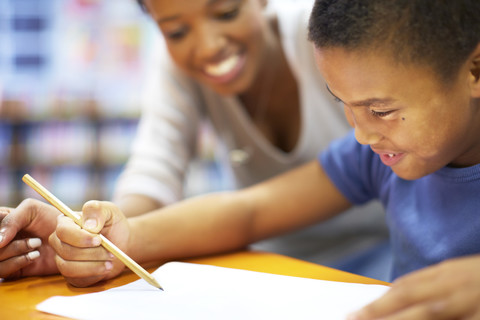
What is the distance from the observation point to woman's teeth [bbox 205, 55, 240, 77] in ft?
3.95

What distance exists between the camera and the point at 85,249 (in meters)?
0.73

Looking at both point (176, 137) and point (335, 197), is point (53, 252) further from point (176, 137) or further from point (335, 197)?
point (176, 137)

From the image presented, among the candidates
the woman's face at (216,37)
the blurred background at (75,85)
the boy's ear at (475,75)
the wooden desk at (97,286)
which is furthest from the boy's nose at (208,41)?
the blurred background at (75,85)

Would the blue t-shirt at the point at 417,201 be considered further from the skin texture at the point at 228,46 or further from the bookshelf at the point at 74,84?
the bookshelf at the point at 74,84

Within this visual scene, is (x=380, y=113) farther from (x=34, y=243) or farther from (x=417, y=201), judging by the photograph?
(x=34, y=243)

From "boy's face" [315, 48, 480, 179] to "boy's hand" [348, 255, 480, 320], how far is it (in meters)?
0.19

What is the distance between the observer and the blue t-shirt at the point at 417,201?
2.32ft

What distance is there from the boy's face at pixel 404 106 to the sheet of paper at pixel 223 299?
186mm

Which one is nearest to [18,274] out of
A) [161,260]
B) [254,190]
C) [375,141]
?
[161,260]

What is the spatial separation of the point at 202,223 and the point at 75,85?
2.76 m

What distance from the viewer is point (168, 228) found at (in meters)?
0.88

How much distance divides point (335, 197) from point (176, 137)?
0.52 meters

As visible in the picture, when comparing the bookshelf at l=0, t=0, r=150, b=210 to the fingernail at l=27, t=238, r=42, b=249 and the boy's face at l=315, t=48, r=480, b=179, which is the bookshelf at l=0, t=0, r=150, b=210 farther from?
the boy's face at l=315, t=48, r=480, b=179

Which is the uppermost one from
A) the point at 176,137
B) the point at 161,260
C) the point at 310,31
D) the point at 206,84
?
the point at 310,31
